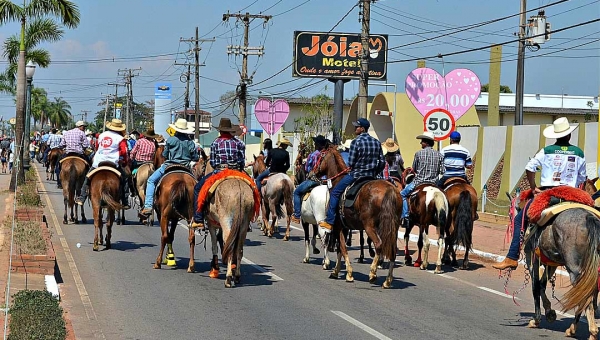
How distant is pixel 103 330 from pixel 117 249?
24.2 feet

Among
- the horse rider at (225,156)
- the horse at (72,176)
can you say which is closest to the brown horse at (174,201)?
the horse rider at (225,156)

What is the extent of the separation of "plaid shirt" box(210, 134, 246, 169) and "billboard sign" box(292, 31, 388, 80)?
31741 millimetres

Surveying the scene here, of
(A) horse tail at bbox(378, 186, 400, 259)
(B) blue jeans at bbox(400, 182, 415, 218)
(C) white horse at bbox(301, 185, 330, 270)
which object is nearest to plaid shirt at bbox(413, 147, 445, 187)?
(B) blue jeans at bbox(400, 182, 415, 218)

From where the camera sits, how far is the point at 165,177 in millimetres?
14789

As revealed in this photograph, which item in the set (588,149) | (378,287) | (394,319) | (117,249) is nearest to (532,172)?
(394,319)

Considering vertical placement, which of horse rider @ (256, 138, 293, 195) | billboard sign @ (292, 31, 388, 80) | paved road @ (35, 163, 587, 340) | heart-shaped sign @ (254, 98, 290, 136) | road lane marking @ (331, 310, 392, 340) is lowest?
paved road @ (35, 163, 587, 340)

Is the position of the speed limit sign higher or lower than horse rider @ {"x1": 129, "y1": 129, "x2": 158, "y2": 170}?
higher

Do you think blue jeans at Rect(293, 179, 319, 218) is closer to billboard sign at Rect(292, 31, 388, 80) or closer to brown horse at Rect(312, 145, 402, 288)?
brown horse at Rect(312, 145, 402, 288)

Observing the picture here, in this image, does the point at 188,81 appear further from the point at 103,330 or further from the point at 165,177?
the point at 103,330

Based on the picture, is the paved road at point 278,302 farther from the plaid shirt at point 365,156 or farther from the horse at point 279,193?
the horse at point 279,193

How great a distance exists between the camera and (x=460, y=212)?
15.6 m

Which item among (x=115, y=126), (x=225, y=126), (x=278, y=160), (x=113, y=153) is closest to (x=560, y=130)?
(x=225, y=126)

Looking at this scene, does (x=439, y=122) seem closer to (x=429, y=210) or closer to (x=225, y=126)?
(x=429, y=210)

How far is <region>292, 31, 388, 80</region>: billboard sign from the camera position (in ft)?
148
